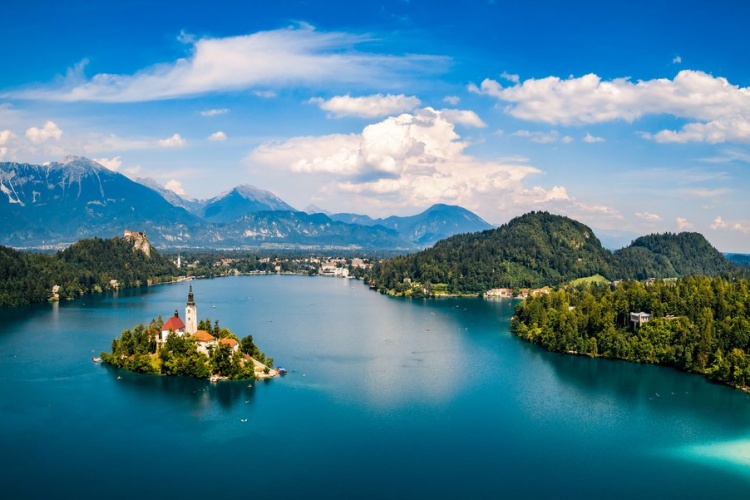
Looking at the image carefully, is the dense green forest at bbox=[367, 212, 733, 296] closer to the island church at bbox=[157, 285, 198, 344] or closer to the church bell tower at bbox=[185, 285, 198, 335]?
the church bell tower at bbox=[185, 285, 198, 335]

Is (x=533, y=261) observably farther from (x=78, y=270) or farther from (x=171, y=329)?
(x=171, y=329)

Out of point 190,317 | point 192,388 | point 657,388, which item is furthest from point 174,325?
point 657,388

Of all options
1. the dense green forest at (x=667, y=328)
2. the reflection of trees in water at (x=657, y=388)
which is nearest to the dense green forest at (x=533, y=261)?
the dense green forest at (x=667, y=328)

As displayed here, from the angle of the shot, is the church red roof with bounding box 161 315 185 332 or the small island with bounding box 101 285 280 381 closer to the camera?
the small island with bounding box 101 285 280 381

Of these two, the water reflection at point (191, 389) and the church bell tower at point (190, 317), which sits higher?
the church bell tower at point (190, 317)

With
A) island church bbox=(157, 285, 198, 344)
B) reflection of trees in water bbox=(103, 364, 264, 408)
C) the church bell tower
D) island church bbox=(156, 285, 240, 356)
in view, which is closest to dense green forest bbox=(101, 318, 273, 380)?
island church bbox=(156, 285, 240, 356)

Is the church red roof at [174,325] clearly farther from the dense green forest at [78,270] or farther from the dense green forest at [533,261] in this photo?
the dense green forest at [533,261]
